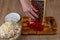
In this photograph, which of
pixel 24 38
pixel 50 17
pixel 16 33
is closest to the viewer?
pixel 16 33

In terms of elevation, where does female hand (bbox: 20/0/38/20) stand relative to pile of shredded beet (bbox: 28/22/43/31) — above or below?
above

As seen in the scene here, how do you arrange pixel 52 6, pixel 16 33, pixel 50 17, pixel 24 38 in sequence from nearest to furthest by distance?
pixel 16 33
pixel 24 38
pixel 50 17
pixel 52 6

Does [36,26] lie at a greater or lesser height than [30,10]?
lesser

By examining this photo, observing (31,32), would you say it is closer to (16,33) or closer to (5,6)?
(16,33)

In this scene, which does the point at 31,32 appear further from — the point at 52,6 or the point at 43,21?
the point at 52,6

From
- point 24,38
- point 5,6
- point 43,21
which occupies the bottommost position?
point 24,38

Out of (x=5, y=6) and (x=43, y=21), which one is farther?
(x=5, y=6)

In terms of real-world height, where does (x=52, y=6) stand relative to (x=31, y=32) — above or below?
above

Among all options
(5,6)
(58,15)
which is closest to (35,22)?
(58,15)

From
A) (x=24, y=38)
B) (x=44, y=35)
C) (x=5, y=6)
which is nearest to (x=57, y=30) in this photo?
(x=44, y=35)

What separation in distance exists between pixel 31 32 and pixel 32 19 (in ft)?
0.27

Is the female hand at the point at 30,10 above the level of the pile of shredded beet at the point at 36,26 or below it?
above

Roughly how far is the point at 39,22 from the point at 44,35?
9cm

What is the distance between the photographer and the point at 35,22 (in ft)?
4.26
